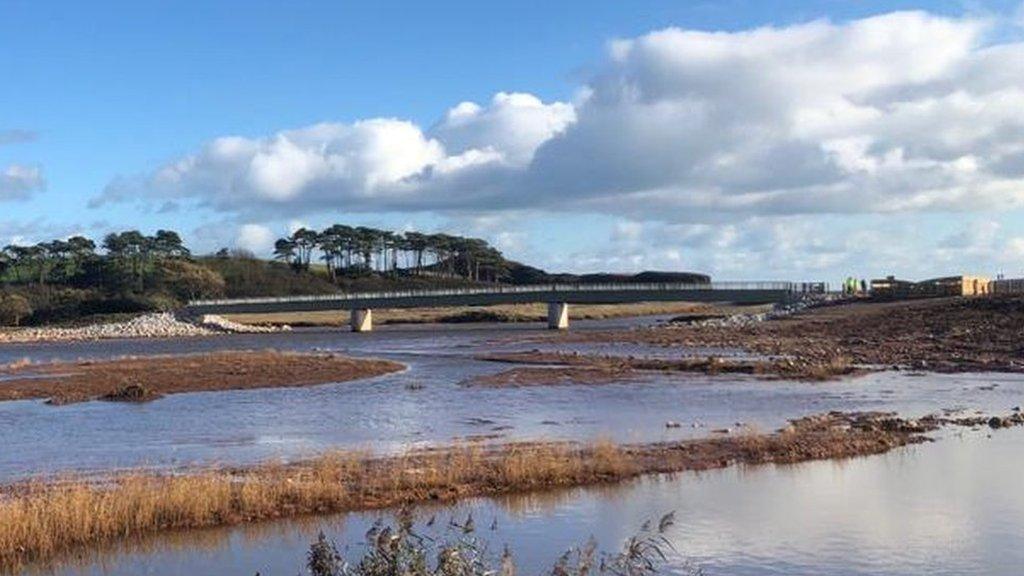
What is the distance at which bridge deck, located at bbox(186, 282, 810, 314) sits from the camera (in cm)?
13338

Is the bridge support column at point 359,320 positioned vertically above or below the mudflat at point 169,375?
above

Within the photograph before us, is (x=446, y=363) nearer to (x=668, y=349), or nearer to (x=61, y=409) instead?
(x=668, y=349)

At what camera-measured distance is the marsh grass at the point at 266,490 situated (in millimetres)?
19719

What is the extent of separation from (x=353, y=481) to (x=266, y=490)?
249 cm

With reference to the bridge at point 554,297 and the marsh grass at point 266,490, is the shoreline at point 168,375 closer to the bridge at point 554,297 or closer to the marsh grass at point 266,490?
the marsh grass at point 266,490

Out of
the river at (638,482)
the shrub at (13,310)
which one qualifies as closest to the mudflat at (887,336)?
the river at (638,482)

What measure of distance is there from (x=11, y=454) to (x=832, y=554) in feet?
77.6

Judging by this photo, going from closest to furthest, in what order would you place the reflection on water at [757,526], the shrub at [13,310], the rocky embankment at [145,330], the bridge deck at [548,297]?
the reflection on water at [757,526] → the bridge deck at [548,297] → the rocky embankment at [145,330] → the shrub at [13,310]

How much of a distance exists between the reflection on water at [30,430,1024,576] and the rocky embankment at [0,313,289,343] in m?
129

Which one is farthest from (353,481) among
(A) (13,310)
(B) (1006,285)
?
(A) (13,310)

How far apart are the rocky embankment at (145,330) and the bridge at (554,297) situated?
502cm

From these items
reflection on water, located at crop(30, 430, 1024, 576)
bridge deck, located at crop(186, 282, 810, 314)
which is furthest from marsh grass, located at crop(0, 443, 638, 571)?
bridge deck, located at crop(186, 282, 810, 314)

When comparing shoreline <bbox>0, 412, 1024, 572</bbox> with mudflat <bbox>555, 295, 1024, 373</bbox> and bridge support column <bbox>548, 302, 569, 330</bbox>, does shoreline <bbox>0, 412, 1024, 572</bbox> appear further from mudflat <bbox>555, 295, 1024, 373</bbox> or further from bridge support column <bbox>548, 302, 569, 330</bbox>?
bridge support column <bbox>548, 302, 569, 330</bbox>

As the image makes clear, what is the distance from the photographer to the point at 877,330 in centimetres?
8244
